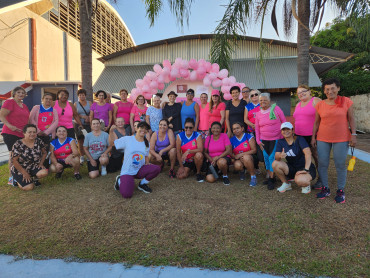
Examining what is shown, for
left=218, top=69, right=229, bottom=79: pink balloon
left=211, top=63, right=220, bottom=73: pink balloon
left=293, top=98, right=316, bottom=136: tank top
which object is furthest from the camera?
left=218, top=69, right=229, bottom=79: pink balloon

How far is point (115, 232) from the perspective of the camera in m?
2.77

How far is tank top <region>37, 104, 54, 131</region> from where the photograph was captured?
4.73 meters

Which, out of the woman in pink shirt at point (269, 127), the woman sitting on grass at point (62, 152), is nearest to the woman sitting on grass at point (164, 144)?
the woman sitting on grass at point (62, 152)

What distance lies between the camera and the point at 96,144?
196 inches

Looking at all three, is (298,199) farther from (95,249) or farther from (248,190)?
(95,249)

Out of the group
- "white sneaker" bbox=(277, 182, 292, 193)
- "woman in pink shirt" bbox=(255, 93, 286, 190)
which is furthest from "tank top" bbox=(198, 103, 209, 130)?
"white sneaker" bbox=(277, 182, 292, 193)

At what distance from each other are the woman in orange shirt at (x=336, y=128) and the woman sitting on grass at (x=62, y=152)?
4518 millimetres

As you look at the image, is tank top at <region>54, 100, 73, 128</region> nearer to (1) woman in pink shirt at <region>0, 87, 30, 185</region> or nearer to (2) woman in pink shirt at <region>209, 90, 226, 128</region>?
(1) woman in pink shirt at <region>0, 87, 30, 185</region>

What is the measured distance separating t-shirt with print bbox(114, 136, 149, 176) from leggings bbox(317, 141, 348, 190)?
288 centimetres

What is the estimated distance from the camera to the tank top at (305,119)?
383 cm

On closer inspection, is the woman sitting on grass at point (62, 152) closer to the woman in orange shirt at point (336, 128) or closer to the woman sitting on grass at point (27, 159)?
the woman sitting on grass at point (27, 159)

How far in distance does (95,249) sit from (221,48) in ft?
18.4

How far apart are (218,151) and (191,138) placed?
628 mm

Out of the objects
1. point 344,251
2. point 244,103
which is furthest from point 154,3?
point 344,251
